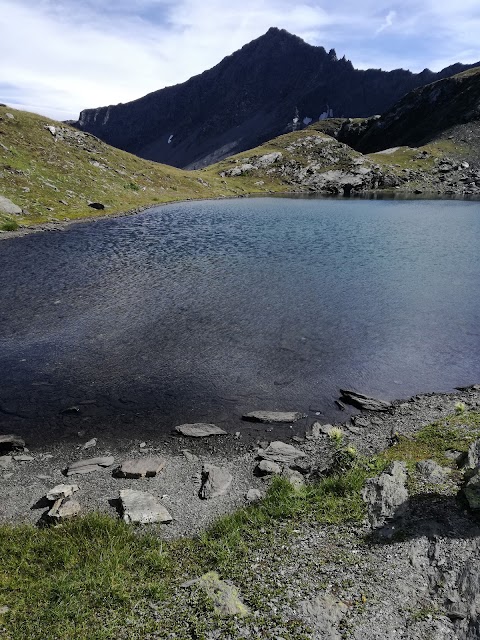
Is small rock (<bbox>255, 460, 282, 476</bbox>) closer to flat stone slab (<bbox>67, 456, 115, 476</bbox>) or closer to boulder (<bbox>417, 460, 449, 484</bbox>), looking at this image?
boulder (<bbox>417, 460, 449, 484</bbox>)

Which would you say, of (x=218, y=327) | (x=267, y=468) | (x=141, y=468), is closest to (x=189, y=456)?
(x=141, y=468)

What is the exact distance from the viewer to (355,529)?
13.6 meters

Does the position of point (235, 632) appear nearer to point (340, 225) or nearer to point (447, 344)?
point (447, 344)

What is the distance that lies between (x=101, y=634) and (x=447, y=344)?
29.5m

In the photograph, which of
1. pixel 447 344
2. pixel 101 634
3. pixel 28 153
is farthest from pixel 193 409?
pixel 28 153

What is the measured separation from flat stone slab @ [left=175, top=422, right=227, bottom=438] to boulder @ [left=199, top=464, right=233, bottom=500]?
2.88 meters

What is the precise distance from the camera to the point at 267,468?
17859 millimetres

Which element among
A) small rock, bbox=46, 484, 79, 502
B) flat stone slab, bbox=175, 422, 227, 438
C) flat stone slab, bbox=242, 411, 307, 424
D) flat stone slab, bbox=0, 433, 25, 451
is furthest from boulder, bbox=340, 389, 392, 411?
flat stone slab, bbox=0, 433, 25, 451

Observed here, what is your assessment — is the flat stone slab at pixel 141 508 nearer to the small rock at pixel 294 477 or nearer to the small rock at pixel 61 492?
the small rock at pixel 61 492

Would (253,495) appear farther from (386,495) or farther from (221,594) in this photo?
(221,594)

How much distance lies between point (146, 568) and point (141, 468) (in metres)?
6.03

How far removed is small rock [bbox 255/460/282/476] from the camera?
17719 mm

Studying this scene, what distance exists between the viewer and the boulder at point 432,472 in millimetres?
15547

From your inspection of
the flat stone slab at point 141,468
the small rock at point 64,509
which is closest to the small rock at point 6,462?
the small rock at point 64,509
